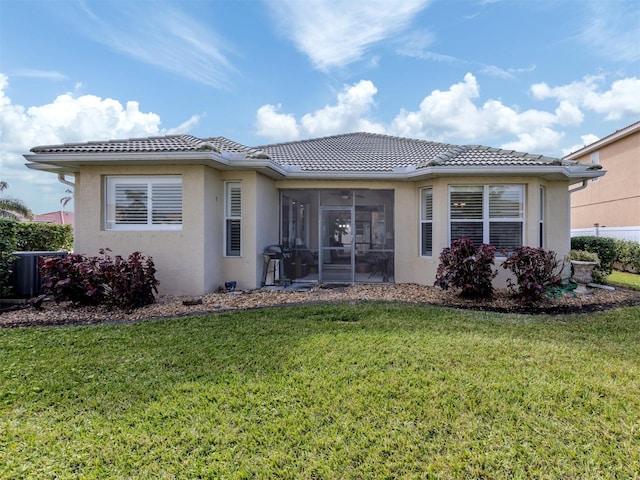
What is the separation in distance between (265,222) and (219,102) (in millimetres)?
9346

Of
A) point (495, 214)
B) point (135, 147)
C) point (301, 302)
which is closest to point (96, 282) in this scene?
point (135, 147)

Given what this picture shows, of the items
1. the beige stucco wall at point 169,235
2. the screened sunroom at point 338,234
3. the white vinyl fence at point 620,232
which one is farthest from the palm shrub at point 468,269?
the white vinyl fence at point 620,232

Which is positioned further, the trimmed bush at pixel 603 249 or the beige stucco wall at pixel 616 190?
the beige stucco wall at pixel 616 190

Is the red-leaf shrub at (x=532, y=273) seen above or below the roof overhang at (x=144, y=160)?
below

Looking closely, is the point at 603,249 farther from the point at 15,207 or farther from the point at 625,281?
the point at 15,207

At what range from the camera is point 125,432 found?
10.9 ft

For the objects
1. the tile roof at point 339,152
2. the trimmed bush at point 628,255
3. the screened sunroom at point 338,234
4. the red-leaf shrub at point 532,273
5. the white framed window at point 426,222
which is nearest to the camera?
the red-leaf shrub at point 532,273

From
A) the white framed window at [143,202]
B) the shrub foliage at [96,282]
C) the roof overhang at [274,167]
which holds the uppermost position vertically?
the roof overhang at [274,167]

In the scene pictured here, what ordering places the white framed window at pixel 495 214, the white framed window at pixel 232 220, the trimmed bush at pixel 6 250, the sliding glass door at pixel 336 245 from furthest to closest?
the sliding glass door at pixel 336 245 → the white framed window at pixel 232 220 → the white framed window at pixel 495 214 → the trimmed bush at pixel 6 250

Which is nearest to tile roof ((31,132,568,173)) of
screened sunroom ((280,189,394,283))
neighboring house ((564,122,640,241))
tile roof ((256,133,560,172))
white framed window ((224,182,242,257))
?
tile roof ((256,133,560,172))

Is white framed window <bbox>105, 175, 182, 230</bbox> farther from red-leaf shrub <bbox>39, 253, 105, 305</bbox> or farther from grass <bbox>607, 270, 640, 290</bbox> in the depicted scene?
grass <bbox>607, 270, 640, 290</bbox>

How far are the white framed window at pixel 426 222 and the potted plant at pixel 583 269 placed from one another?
154 inches

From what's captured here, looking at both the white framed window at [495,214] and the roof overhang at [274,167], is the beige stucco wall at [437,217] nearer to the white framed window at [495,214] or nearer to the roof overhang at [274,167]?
the white framed window at [495,214]

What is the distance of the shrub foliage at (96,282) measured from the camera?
7.93m
